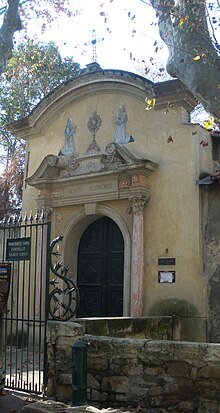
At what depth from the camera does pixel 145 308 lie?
33.4 ft

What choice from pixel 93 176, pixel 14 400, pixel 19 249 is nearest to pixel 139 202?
pixel 93 176

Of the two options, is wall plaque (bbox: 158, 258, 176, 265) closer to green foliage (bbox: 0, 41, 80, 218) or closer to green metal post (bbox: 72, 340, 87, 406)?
green metal post (bbox: 72, 340, 87, 406)

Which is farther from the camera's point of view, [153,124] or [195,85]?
[153,124]

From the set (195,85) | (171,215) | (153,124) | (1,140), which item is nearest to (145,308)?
(171,215)

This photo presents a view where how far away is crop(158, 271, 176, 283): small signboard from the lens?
9.97 meters

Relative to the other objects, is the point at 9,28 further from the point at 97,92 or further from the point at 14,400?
the point at 14,400

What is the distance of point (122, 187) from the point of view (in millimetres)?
10852

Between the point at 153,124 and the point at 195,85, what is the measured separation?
4.86m

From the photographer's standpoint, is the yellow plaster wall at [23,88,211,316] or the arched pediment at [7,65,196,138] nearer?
the yellow plaster wall at [23,88,211,316]

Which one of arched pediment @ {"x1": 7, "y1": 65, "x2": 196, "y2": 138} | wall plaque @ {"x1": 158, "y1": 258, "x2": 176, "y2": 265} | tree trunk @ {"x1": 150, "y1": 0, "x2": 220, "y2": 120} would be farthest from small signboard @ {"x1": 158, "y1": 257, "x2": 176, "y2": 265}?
tree trunk @ {"x1": 150, "y1": 0, "x2": 220, "y2": 120}

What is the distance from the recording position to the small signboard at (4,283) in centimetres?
684

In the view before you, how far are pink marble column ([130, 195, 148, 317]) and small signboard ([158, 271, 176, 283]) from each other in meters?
0.38

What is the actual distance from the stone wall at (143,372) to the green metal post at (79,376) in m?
0.76

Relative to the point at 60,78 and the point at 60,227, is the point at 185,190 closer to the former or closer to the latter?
the point at 60,227
